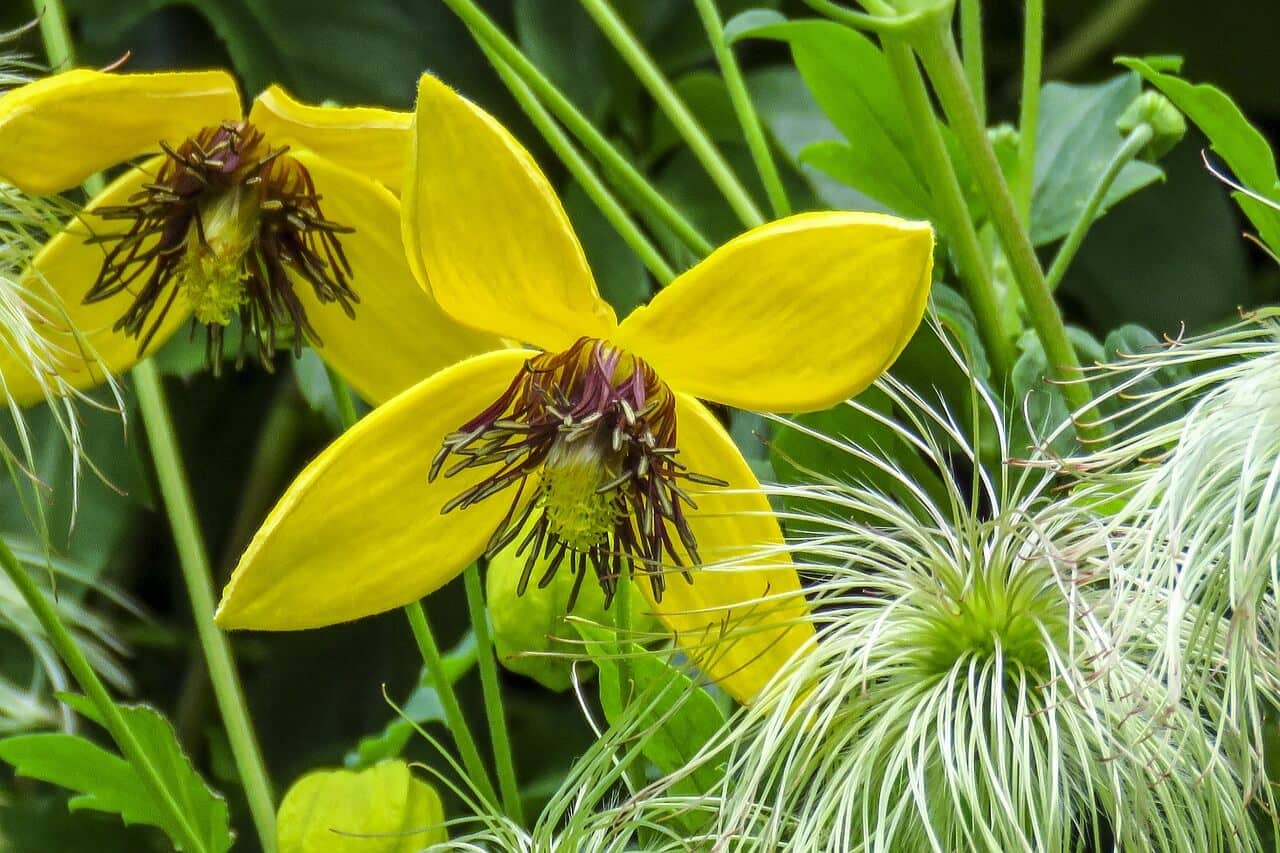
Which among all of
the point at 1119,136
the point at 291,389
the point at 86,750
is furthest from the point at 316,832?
the point at 291,389

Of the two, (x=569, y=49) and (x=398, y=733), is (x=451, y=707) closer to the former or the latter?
(x=398, y=733)

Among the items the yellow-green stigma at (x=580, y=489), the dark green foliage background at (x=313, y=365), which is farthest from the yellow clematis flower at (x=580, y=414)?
the dark green foliage background at (x=313, y=365)

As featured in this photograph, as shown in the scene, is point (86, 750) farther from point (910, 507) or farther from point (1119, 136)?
point (1119, 136)

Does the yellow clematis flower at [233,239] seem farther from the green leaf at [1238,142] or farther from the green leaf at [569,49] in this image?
the green leaf at [569,49]

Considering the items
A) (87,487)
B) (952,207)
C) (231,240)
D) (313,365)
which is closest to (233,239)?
(231,240)

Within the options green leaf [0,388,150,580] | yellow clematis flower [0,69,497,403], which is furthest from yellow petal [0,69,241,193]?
green leaf [0,388,150,580]
